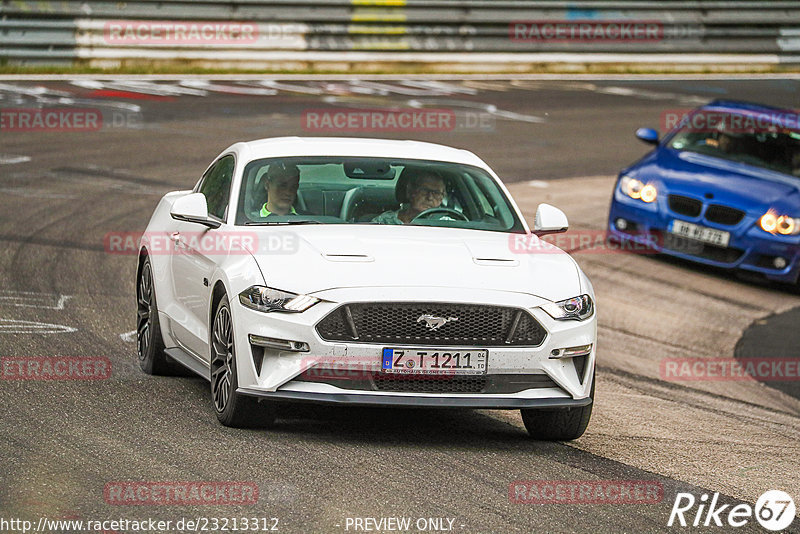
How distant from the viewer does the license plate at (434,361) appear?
707 cm

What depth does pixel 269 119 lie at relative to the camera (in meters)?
20.9

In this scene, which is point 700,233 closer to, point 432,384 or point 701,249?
point 701,249

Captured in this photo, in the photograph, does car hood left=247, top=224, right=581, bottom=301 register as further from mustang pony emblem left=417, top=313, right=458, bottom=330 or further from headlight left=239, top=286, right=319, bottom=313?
mustang pony emblem left=417, top=313, right=458, bottom=330

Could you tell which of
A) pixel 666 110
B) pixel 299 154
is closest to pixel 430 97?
pixel 666 110

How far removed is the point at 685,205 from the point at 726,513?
873 cm

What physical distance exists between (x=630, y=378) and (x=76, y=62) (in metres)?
16.4

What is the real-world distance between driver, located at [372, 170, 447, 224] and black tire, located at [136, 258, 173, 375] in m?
1.65

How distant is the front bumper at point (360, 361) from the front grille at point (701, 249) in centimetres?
758

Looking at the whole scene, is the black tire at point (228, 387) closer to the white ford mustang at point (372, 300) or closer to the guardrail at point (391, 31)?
the white ford mustang at point (372, 300)

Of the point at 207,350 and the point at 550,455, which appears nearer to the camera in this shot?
the point at 550,455

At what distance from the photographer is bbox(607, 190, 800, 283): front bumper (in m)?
14.4

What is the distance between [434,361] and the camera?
7105 mm

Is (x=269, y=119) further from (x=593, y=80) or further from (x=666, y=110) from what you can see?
(x=593, y=80)

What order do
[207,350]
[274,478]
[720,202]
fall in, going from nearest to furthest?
[274,478] < [207,350] < [720,202]
